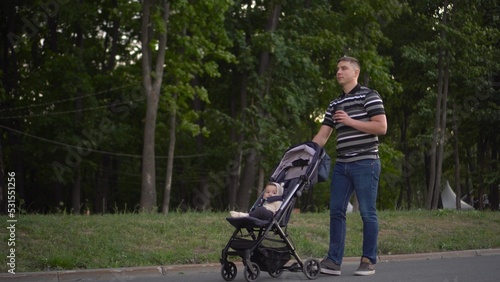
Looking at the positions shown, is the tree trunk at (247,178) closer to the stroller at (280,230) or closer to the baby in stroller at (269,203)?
the stroller at (280,230)

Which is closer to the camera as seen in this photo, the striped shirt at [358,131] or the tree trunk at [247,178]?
the striped shirt at [358,131]

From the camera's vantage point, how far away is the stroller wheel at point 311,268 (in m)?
9.45

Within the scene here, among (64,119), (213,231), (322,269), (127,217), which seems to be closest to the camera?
(322,269)

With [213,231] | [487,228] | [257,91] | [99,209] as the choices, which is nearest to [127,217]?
[213,231]

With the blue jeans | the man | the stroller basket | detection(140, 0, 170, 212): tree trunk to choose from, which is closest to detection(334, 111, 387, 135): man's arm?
the man

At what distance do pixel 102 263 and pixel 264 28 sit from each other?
905 inches

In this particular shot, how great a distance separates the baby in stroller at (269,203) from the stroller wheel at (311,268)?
30.5 inches

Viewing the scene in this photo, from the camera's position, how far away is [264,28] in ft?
108

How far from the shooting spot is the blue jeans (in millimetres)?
9445

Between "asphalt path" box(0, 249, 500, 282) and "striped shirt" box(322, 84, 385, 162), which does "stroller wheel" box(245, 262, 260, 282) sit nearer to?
"asphalt path" box(0, 249, 500, 282)

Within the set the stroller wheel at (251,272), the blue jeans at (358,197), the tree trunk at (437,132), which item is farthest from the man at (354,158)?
the tree trunk at (437,132)

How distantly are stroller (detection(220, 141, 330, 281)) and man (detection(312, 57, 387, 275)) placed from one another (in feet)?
0.78

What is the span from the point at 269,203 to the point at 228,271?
0.94 meters

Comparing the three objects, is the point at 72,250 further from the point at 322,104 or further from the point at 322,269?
the point at 322,104
